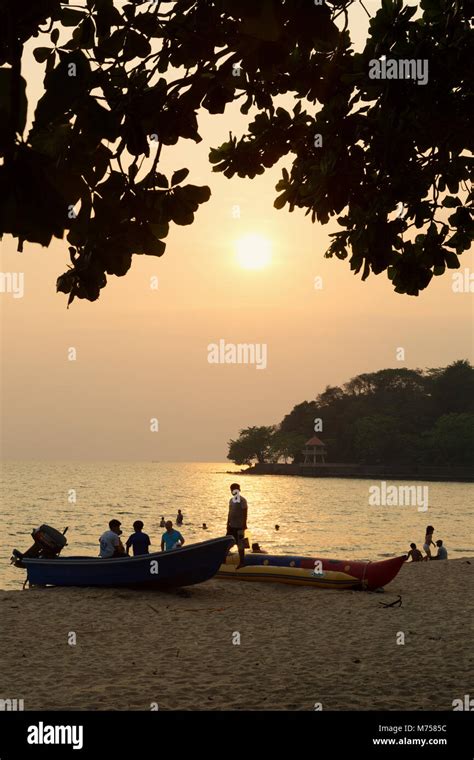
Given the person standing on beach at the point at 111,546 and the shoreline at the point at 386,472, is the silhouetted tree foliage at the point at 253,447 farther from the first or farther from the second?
the person standing on beach at the point at 111,546

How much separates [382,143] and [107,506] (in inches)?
3488

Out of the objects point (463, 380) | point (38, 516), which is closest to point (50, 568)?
point (38, 516)

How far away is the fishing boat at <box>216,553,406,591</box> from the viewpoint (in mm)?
18172

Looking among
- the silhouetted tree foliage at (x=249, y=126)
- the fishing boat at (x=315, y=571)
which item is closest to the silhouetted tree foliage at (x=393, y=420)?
the fishing boat at (x=315, y=571)

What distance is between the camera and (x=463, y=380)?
163375 mm

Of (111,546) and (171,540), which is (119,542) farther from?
(171,540)

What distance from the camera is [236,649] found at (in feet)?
38.9

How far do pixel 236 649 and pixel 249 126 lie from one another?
7784 millimetres

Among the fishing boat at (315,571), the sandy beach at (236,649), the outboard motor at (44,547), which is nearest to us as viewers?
the sandy beach at (236,649)

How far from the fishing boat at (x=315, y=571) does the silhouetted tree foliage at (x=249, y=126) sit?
11324mm

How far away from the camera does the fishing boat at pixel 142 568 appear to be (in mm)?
16625

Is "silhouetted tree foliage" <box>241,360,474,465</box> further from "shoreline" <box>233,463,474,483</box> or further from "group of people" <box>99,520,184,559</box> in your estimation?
"group of people" <box>99,520,184,559</box>

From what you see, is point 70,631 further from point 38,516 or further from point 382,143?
point 38,516

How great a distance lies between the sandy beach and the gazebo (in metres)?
149
